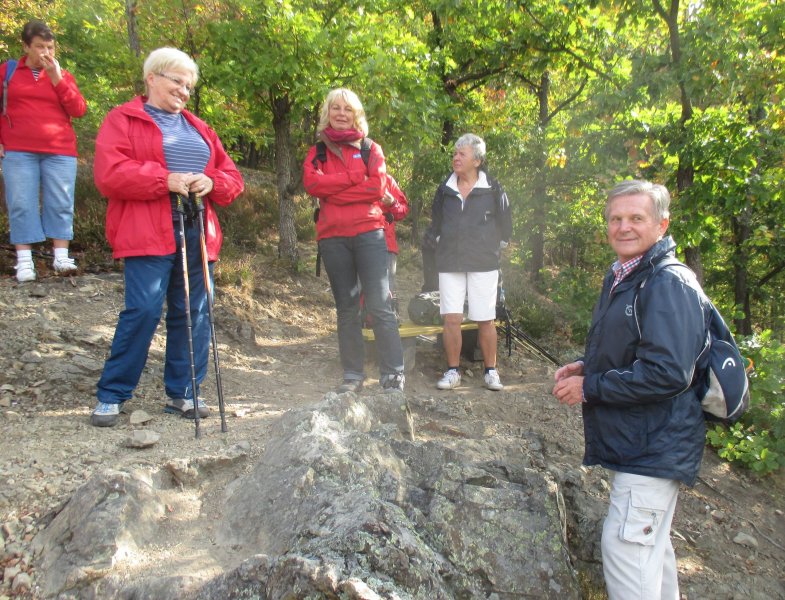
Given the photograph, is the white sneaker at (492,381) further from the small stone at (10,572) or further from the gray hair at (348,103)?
the small stone at (10,572)

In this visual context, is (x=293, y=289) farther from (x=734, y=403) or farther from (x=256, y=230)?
(x=734, y=403)

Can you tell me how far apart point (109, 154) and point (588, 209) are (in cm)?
946

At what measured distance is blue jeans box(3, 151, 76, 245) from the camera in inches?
207

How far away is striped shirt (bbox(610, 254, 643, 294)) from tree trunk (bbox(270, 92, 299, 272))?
647cm

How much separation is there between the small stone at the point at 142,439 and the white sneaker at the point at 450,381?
2.77 meters

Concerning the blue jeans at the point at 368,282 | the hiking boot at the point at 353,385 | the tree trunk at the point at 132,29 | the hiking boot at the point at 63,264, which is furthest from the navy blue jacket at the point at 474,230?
the tree trunk at the point at 132,29

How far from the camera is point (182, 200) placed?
3719 mm

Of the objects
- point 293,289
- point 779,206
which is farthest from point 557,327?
point 293,289

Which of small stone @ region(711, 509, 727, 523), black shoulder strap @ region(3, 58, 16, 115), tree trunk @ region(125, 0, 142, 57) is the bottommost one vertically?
small stone @ region(711, 509, 727, 523)

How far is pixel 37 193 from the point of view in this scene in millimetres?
5418

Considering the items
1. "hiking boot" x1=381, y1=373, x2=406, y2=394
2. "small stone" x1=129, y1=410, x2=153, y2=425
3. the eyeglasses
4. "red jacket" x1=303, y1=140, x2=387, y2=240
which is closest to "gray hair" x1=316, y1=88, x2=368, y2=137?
"red jacket" x1=303, y1=140, x2=387, y2=240

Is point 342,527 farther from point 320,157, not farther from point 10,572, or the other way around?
point 320,157

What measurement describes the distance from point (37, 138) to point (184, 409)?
3062mm

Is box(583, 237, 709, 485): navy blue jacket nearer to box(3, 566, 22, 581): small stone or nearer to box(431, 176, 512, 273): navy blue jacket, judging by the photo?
box(3, 566, 22, 581): small stone
